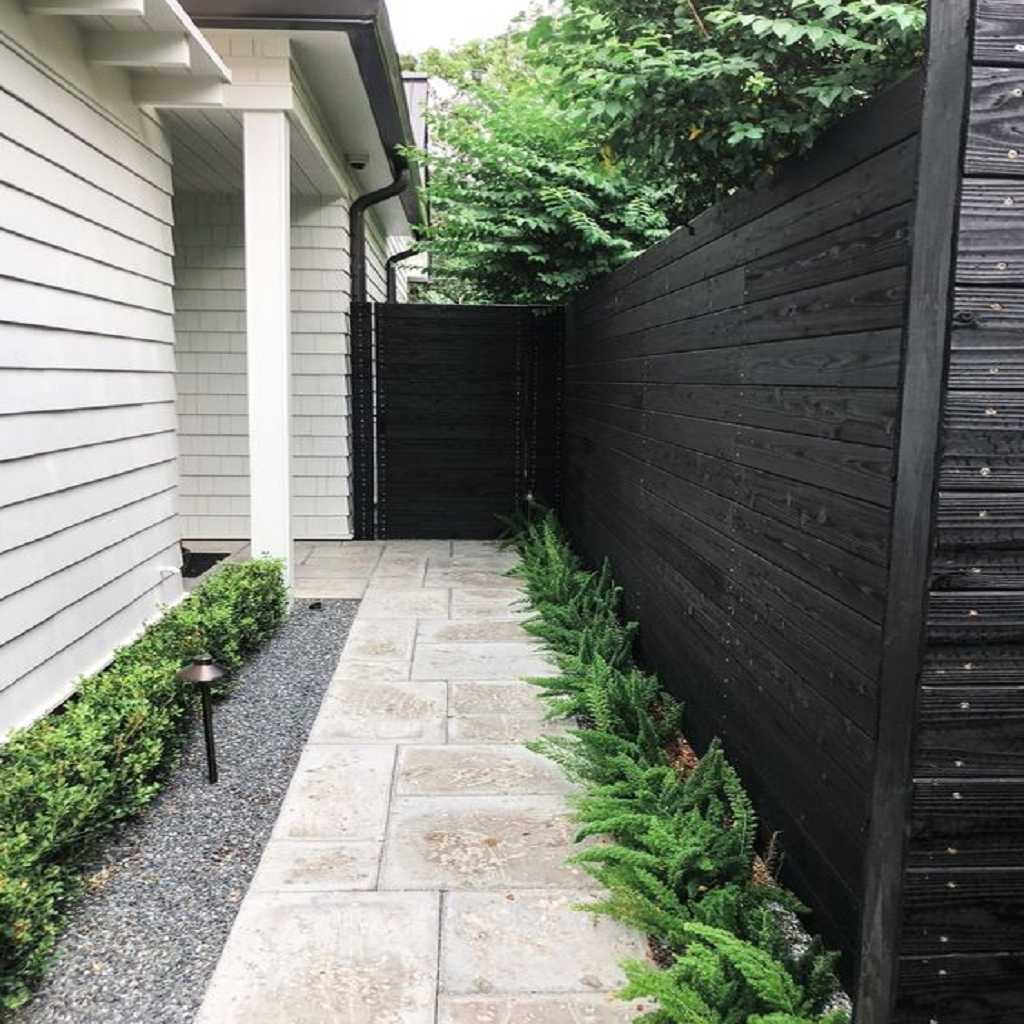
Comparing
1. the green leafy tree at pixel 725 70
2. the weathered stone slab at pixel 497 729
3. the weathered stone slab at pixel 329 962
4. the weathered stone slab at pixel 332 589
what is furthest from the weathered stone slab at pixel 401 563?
the green leafy tree at pixel 725 70

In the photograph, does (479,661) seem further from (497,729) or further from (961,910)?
(961,910)

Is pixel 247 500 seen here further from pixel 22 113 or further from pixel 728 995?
pixel 728 995

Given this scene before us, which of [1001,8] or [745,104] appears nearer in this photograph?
[1001,8]

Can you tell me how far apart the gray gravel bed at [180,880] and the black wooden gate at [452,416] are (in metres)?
3.85

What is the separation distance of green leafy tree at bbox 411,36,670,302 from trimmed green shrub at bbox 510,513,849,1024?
356 centimetres

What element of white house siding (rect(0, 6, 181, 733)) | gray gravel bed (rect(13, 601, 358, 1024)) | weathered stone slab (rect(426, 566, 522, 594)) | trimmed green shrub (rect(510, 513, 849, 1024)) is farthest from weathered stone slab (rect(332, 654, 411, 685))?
weathered stone slab (rect(426, 566, 522, 594))

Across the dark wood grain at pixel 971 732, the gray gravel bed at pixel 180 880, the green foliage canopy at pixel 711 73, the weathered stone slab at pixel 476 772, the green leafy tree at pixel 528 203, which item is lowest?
the gray gravel bed at pixel 180 880

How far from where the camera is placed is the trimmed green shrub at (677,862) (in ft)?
6.25

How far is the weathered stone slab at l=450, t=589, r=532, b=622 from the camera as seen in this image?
18.0 ft

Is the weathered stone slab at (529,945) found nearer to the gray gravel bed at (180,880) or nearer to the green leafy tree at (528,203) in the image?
the gray gravel bed at (180,880)

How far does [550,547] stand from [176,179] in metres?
3.95

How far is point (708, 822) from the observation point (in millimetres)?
2600

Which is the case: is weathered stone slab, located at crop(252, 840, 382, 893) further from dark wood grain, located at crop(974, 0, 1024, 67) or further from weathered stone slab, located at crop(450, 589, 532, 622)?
weathered stone slab, located at crop(450, 589, 532, 622)

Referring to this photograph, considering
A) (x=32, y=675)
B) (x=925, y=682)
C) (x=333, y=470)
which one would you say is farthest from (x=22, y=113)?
(x=333, y=470)
